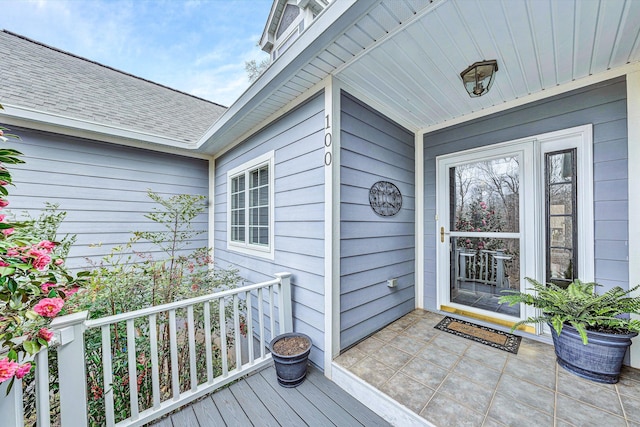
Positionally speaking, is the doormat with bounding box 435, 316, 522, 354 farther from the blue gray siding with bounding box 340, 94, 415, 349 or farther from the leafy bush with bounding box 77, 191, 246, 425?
the leafy bush with bounding box 77, 191, 246, 425

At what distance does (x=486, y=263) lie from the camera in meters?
2.71

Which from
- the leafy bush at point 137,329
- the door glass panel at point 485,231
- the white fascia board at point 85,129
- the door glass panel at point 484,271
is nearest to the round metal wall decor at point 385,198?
the door glass panel at point 485,231

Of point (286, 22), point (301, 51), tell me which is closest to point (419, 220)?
point (301, 51)

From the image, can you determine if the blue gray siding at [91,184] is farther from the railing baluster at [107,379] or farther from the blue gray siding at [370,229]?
the blue gray siding at [370,229]

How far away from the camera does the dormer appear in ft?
13.6

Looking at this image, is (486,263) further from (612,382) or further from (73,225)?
(73,225)

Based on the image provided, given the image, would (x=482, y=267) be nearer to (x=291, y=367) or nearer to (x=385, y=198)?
(x=385, y=198)

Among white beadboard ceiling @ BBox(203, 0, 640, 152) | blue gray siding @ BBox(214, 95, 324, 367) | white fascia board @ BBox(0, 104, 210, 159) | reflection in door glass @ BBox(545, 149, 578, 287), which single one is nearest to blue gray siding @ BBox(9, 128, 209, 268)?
white fascia board @ BBox(0, 104, 210, 159)

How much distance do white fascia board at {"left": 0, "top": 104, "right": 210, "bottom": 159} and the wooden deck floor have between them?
349 centimetres

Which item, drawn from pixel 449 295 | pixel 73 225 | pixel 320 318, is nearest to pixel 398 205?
pixel 449 295

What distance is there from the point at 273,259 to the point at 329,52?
2156mm

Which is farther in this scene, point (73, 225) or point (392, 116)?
point (73, 225)

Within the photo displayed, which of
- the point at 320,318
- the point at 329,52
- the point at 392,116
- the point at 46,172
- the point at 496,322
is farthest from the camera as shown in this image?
the point at 46,172

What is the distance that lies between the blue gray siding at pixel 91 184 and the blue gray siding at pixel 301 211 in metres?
2.07
